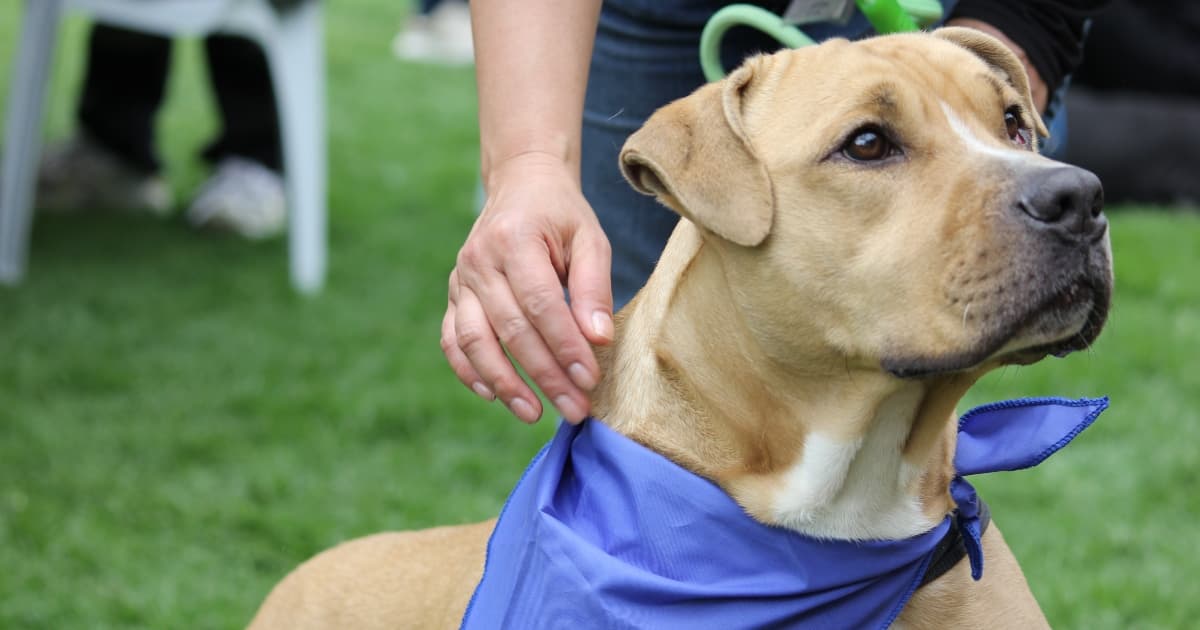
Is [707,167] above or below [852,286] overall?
above

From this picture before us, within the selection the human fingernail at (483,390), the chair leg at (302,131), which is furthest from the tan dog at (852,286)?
the chair leg at (302,131)

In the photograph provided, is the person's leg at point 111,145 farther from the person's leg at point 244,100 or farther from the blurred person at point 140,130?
the person's leg at point 244,100

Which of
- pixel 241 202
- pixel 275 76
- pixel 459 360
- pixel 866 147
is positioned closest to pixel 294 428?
pixel 275 76

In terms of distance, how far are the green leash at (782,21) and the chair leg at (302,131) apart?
15.8 feet

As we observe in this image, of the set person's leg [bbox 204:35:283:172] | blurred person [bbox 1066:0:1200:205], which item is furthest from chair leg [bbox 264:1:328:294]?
blurred person [bbox 1066:0:1200:205]

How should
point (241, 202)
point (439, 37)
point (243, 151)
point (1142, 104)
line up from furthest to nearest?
point (439, 37)
point (1142, 104)
point (243, 151)
point (241, 202)

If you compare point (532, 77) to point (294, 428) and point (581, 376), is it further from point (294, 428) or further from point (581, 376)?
point (294, 428)

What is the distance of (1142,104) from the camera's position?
377 inches

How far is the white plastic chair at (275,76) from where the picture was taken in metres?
7.41

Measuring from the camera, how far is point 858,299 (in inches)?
103

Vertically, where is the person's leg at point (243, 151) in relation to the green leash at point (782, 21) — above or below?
below

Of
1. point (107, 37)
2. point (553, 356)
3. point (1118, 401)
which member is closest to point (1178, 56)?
point (1118, 401)

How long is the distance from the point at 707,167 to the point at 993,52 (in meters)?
0.84

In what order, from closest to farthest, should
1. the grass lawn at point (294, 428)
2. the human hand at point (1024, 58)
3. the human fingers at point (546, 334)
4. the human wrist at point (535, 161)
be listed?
the human fingers at point (546, 334), the human wrist at point (535, 161), the human hand at point (1024, 58), the grass lawn at point (294, 428)
